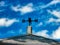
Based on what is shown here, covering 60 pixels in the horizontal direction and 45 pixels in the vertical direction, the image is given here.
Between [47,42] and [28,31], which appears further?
[28,31]

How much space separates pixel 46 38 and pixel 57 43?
154cm

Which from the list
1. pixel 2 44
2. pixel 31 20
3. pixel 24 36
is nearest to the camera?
pixel 2 44

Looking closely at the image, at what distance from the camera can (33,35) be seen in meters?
28.2

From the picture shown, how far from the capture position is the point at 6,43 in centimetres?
2559

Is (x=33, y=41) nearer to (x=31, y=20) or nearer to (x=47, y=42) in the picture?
(x=47, y=42)

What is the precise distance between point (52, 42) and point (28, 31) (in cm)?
304

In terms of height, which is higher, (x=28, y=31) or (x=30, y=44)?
(x=28, y=31)

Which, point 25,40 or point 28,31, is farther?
point 28,31

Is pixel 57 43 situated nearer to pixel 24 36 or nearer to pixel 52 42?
pixel 52 42

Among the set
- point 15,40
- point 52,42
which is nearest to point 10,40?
point 15,40

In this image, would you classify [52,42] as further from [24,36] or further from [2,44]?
[2,44]

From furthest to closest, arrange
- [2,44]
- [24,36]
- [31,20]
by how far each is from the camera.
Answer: [31,20]
[24,36]
[2,44]

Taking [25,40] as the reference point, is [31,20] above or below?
above

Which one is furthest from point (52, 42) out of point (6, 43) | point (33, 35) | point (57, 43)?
point (6, 43)
